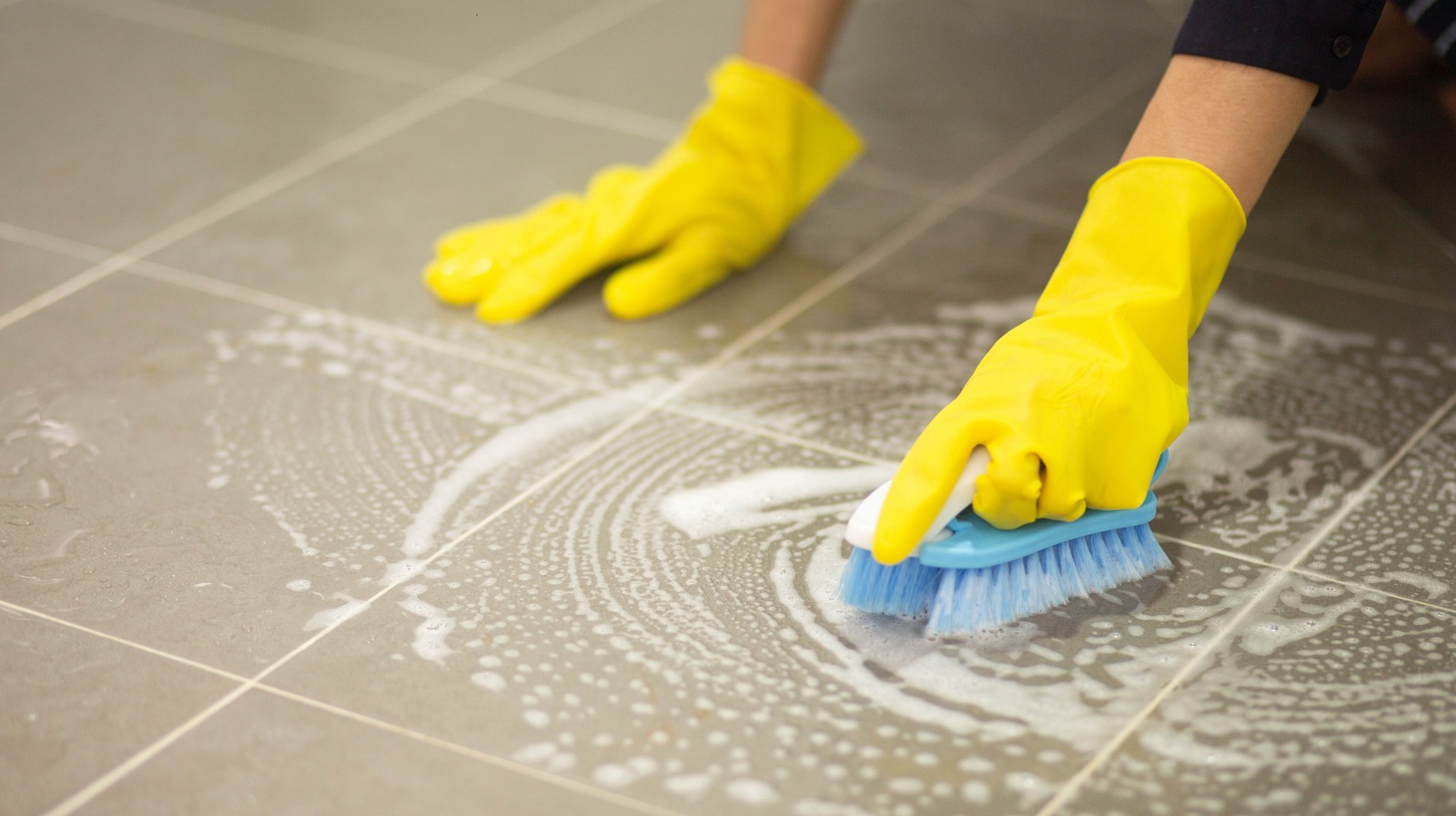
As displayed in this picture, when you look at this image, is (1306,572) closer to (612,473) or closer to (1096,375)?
(1096,375)

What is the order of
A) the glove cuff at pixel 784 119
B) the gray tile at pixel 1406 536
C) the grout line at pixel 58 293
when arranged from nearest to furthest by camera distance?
the gray tile at pixel 1406 536
the grout line at pixel 58 293
the glove cuff at pixel 784 119

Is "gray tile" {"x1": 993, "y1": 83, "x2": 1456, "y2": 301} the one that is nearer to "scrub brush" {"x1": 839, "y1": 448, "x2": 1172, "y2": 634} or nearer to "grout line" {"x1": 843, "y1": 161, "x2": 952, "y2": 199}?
"grout line" {"x1": 843, "y1": 161, "x2": 952, "y2": 199}

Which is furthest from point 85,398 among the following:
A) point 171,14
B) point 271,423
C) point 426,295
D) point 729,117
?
point 171,14

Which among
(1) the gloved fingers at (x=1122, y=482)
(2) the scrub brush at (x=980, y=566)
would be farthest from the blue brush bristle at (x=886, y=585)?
(1) the gloved fingers at (x=1122, y=482)

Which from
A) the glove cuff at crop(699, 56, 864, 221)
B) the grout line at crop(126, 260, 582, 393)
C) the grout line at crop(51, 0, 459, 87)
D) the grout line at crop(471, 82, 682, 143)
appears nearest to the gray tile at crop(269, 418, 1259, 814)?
the grout line at crop(126, 260, 582, 393)

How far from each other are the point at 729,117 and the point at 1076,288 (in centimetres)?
44

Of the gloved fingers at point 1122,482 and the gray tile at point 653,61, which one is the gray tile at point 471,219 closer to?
the gray tile at point 653,61

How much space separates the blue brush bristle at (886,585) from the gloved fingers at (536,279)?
433 mm

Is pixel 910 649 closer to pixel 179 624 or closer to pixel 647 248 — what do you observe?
pixel 179 624

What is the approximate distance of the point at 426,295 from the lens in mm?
1186

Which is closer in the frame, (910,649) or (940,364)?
(910,649)

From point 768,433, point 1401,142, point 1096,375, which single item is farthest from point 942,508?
point 1401,142

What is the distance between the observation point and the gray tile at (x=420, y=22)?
166cm

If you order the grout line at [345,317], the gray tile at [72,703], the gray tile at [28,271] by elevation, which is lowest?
the gray tile at [72,703]
